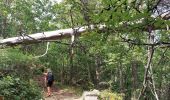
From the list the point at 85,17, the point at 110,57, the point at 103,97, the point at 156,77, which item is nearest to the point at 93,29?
the point at 85,17

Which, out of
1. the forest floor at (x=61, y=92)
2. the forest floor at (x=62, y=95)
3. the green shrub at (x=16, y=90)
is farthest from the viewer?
the forest floor at (x=61, y=92)

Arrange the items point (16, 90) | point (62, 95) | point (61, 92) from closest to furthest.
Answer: point (16, 90) < point (62, 95) < point (61, 92)

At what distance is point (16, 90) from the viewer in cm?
1231

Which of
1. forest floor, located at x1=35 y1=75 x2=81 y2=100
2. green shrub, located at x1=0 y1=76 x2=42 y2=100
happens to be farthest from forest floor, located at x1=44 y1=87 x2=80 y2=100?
green shrub, located at x1=0 y1=76 x2=42 y2=100

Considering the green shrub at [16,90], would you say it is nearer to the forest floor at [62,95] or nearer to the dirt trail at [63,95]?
the forest floor at [62,95]

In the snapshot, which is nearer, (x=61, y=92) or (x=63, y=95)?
(x=63, y=95)

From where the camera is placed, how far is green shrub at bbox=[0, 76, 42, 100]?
39.0ft

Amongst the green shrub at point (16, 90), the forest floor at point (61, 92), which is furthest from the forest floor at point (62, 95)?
the green shrub at point (16, 90)

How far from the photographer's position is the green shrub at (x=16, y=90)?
1188 centimetres

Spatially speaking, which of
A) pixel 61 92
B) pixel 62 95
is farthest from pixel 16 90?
pixel 61 92

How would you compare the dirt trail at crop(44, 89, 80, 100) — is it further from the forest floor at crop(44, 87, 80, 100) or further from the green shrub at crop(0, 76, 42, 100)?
the green shrub at crop(0, 76, 42, 100)

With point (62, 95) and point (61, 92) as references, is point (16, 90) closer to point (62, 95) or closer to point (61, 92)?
point (62, 95)

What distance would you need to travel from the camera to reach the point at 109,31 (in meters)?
3.10

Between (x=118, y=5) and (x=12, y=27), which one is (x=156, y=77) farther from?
(x=118, y=5)
